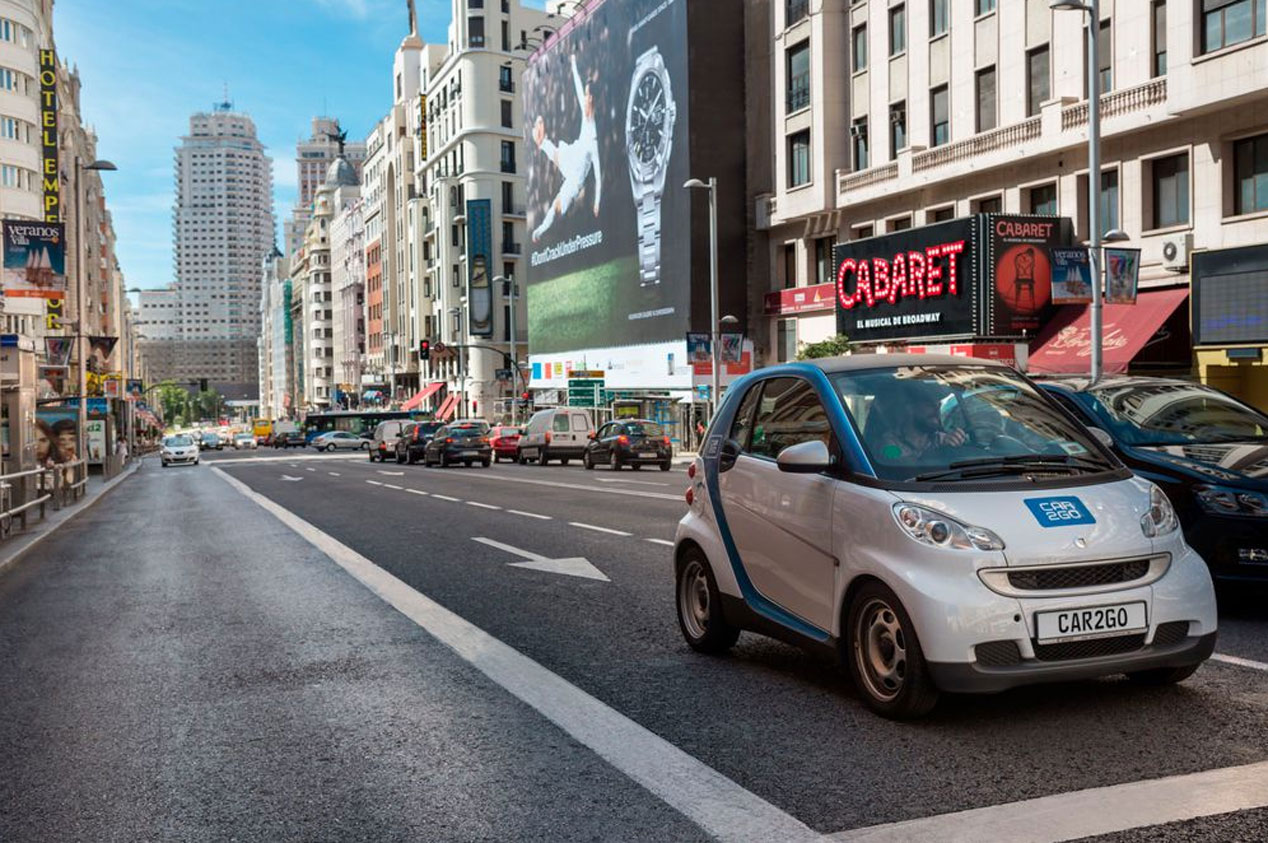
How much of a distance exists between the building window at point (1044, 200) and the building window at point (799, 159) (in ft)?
38.4

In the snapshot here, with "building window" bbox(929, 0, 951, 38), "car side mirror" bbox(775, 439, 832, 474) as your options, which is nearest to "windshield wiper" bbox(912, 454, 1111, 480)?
"car side mirror" bbox(775, 439, 832, 474)

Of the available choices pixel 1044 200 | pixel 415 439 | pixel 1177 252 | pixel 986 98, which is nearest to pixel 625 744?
pixel 1177 252

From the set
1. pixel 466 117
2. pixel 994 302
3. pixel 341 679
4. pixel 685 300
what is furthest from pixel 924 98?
pixel 466 117

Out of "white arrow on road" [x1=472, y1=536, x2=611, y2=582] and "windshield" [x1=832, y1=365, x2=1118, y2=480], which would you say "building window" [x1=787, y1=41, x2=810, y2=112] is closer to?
"white arrow on road" [x1=472, y1=536, x2=611, y2=582]

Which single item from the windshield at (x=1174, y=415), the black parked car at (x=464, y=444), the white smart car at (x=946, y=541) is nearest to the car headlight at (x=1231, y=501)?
the windshield at (x=1174, y=415)

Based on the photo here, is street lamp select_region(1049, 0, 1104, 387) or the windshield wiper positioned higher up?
street lamp select_region(1049, 0, 1104, 387)

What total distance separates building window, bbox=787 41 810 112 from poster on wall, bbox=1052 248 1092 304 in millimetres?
20653

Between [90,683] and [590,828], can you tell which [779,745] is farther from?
[90,683]

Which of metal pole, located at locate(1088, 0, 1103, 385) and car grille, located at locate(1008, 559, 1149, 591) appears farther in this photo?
metal pole, located at locate(1088, 0, 1103, 385)

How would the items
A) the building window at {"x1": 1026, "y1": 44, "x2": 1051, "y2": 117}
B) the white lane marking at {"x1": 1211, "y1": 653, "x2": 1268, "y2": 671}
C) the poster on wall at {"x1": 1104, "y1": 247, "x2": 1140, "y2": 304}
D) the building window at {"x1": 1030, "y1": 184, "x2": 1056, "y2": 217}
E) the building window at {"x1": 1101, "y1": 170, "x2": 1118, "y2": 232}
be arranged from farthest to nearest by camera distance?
the building window at {"x1": 1030, "y1": 184, "x2": 1056, "y2": 217}, the building window at {"x1": 1026, "y1": 44, "x2": 1051, "y2": 117}, the building window at {"x1": 1101, "y1": 170, "x2": 1118, "y2": 232}, the poster on wall at {"x1": 1104, "y1": 247, "x2": 1140, "y2": 304}, the white lane marking at {"x1": 1211, "y1": 653, "x2": 1268, "y2": 671}

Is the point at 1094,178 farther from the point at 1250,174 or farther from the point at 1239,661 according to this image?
the point at 1239,661

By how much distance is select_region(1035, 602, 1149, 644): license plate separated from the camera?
15.9 ft

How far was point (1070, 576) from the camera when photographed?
491 centimetres

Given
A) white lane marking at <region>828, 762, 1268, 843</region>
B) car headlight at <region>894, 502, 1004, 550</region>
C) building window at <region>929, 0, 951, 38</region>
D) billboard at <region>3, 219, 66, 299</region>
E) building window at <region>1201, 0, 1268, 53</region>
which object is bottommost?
white lane marking at <region>828, 762, 1268, 843</region>
